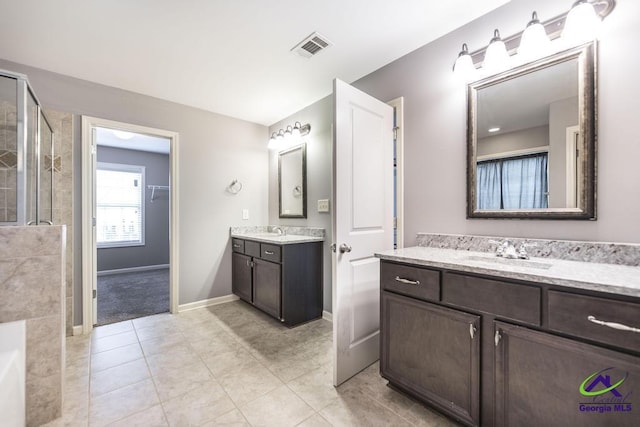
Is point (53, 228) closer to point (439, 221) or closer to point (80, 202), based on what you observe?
point (80, 202)

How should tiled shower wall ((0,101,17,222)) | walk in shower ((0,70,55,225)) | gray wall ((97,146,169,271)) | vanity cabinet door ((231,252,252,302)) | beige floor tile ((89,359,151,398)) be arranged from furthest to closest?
1. gray wall ((97,146,169,271))
2. vanity cabinet door ((231,252,252,302))
3. tiled shower wall ((0,101,17,222))
4. beige floor tile ((89,359,151,398))
5. walk in shower ((0,70,55,225))

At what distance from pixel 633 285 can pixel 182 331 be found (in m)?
2.97

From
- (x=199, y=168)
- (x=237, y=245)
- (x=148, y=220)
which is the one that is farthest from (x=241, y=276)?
(x=148, y=220)

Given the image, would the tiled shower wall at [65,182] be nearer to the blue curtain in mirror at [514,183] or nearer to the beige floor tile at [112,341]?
the beige floor tile at [112,341]

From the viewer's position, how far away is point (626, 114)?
1.26m

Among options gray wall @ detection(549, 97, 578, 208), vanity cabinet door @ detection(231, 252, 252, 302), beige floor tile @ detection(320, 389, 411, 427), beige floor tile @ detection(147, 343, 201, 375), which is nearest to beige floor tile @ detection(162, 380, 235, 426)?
beige floor tile @ detection(147, 343, 201, 375)

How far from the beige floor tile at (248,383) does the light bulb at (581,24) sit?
8.24 ft

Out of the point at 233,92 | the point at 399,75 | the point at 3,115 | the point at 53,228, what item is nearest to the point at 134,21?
the point at 233,92

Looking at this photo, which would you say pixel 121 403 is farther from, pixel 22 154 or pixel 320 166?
pixel 320 166

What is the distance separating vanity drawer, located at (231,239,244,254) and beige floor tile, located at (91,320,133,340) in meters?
1.26

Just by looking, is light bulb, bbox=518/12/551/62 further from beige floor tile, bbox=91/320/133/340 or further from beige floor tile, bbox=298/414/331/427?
beige floor tile, bbox=91/320/133/340

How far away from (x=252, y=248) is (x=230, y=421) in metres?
1.76

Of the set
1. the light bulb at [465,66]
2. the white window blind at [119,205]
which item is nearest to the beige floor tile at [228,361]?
the light bulb at [465,66]

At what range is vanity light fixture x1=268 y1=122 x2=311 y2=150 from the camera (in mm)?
3122
